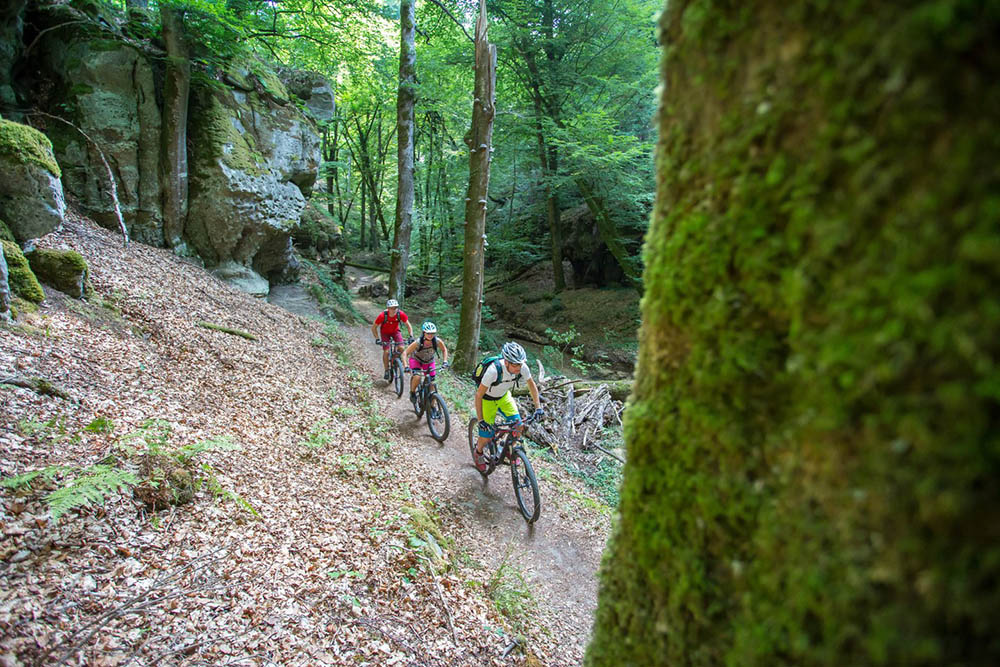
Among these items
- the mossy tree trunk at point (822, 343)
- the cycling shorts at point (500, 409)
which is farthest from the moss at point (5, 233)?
the mossy tree trunk at point (822, 343)

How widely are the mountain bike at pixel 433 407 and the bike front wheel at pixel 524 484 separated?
5.97 ft

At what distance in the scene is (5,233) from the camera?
5.62m

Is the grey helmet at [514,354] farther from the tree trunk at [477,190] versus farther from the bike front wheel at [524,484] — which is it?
the tree trunk at [477,190]

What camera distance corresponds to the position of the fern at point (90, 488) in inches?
124

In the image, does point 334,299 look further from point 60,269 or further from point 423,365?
point 60,269

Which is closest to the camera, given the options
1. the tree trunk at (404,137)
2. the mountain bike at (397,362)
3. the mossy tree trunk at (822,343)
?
the mossy tree trunk at (822,343)

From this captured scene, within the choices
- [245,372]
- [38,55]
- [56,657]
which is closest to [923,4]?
[56,657]

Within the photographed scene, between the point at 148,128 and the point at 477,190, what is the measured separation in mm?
7446

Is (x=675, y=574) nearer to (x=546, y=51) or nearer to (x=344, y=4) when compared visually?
(x=344, y=4)

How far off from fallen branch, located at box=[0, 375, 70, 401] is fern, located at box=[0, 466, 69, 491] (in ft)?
4.29

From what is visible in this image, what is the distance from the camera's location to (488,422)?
627cm

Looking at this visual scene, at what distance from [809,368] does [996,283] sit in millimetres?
318

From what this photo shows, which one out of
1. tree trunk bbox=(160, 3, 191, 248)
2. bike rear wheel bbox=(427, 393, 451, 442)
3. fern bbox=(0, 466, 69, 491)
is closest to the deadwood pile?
bike rear wheel bbox=(427, 393, 451, 442)

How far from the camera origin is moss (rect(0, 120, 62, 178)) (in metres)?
5.74
